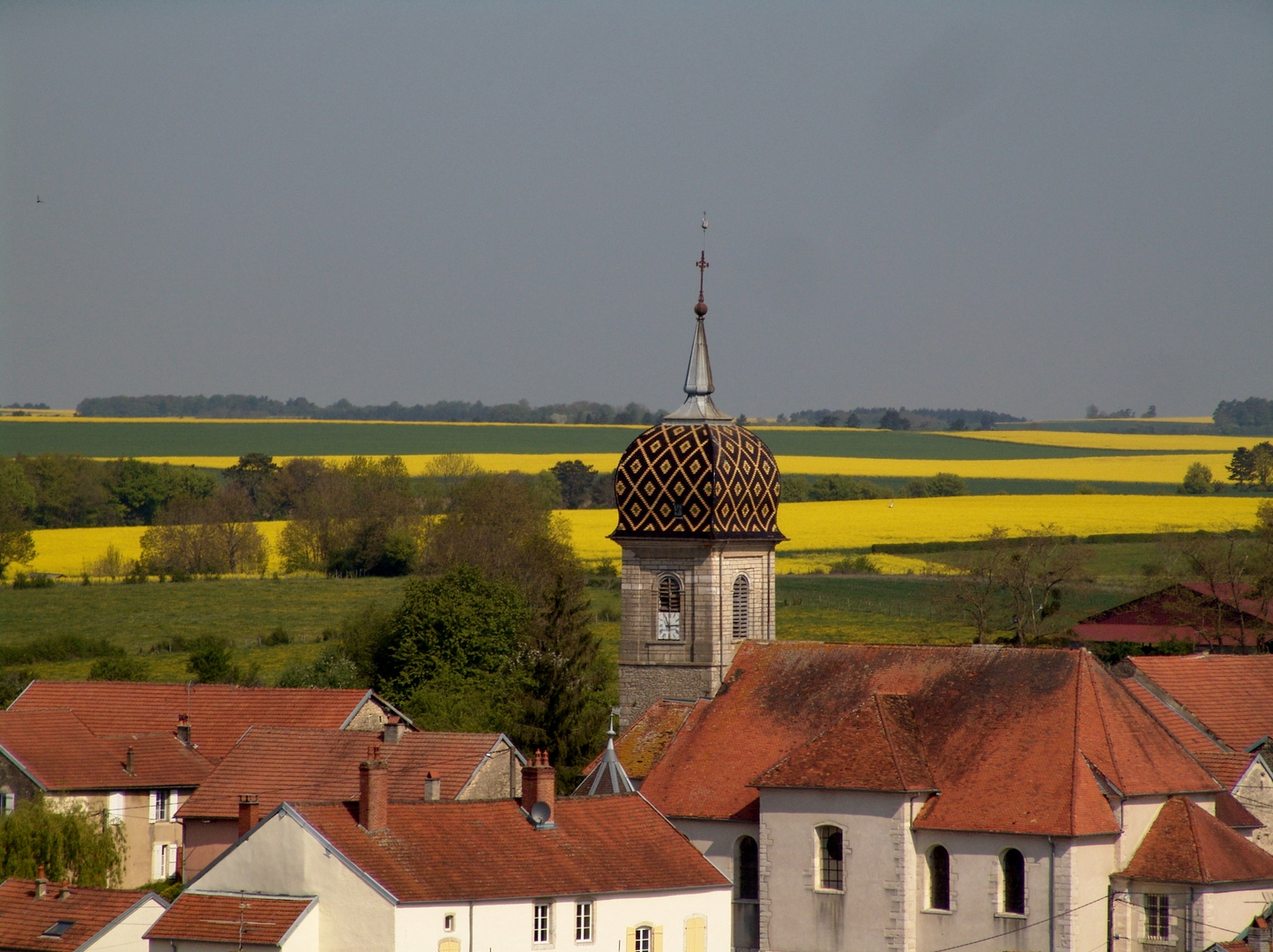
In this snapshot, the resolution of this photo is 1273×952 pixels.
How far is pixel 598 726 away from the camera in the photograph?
62094 mm

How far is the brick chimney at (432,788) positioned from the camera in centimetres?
4779

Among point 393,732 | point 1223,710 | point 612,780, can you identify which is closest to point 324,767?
Answer: point 393,732

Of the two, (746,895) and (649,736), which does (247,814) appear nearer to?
(746,895)

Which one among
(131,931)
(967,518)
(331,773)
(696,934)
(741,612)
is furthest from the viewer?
(967,518)

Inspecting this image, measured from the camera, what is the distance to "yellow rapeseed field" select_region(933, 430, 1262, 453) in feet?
520

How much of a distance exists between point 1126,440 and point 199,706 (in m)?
120

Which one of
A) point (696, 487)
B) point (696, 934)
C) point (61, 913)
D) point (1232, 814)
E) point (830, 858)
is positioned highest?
point (696, 487)

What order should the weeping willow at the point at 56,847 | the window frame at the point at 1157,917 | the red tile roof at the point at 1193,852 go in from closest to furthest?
the red tile roof at the point at 1193,852 → the window frame at the point at 1157,917 → the weeping willow at the point at 56,847

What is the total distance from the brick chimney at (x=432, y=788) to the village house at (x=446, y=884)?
5481mm

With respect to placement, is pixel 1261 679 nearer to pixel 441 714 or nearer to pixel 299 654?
pixel 441 714

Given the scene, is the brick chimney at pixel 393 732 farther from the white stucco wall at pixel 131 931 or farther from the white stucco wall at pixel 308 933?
the white stucco wall at pixel 308 933

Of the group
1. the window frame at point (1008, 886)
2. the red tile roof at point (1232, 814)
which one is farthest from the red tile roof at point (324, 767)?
the red tile roof at point (1232, 814)

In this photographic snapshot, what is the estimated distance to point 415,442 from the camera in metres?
184

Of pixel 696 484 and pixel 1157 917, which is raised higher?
pixel 696 484
